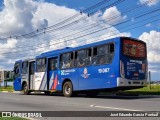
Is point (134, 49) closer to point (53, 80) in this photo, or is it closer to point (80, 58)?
point (80, 58)

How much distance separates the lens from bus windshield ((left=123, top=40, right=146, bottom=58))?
→ 62.8ft

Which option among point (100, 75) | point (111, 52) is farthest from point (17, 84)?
point (111, 52)

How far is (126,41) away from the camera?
19234 mm

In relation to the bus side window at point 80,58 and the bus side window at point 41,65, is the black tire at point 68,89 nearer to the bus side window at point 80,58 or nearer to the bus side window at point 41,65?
the bus side window at point 80,58

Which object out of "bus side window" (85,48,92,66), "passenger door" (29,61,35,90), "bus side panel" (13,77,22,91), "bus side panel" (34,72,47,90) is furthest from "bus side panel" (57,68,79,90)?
"bus side panel" (13,77,22,91)

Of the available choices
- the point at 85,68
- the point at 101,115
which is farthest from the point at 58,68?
the point at 101,115

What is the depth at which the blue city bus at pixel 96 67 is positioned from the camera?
1889 centimetres

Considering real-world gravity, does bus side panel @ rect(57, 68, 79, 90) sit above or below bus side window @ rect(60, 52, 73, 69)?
below

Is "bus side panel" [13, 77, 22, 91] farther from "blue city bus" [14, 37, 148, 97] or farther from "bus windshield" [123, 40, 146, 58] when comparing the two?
"bus windshield" [123, 40, 146, 58]

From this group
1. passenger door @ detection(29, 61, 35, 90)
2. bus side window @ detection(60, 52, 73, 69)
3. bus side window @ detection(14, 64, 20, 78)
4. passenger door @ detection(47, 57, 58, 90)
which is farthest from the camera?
bus side window @ detection(14, 64, 20, 78)

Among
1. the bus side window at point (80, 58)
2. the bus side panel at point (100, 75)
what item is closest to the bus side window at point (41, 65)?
the bus side window at point (80, 58)

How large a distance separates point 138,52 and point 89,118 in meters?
10.1

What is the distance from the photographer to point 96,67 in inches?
800

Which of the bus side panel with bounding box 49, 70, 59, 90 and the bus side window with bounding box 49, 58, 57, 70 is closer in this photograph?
the bus side panel with bounding box 49, 70, 59, 90
